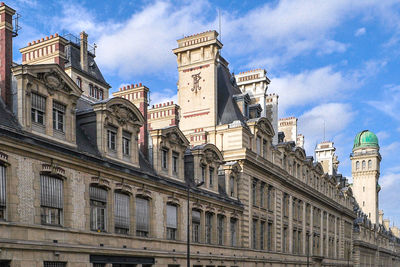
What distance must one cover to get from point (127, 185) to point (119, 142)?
245 centimetres

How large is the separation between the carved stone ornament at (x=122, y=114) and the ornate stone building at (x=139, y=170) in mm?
65

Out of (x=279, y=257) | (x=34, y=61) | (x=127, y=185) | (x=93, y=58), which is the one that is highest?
(x=93, y=58)

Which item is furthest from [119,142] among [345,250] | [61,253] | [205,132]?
[345,250]

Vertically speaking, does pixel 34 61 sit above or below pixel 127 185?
above

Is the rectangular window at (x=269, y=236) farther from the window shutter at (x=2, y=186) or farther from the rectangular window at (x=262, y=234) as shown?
the window shutter at (x=2, y=186)

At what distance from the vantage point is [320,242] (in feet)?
226

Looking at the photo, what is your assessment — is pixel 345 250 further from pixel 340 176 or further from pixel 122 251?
pixel 122 251

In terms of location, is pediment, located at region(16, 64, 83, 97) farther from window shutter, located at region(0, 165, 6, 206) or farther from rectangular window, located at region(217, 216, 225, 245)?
rectangular window, located at region(217, 216, 225, 245)

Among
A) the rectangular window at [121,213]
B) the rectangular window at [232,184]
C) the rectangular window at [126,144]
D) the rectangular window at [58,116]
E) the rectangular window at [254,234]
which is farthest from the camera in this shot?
the rectangular window at [254,234]

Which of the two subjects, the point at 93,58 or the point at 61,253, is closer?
the point at 61,253

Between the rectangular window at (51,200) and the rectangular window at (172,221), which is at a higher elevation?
the rectangular window at (51,200)

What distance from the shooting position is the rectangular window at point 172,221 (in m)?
33.3

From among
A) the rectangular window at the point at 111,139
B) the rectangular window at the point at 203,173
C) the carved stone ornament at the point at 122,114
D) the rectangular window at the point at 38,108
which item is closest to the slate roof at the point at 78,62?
the rectangular window at the point at 203,173

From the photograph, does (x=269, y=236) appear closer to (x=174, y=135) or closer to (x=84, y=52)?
(x=174, y=135)
